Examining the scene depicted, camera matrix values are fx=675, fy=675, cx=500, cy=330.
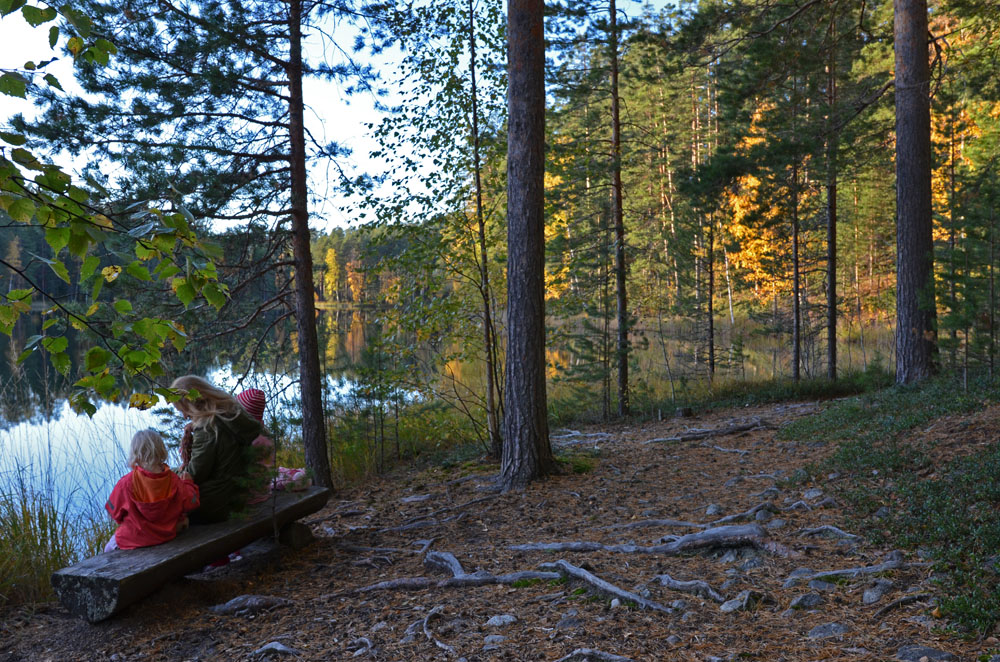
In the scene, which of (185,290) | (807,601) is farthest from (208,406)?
(807,601)

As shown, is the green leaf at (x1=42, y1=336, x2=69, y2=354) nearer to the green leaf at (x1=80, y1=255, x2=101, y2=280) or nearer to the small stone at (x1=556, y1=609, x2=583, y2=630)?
the green leaf at (x1=80, y1=255, x2=101, y2=280)

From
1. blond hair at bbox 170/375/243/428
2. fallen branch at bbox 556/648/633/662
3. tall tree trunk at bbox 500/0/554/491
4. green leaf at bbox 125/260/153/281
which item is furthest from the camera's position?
tall tree trunk at bbox 500/0/554/491

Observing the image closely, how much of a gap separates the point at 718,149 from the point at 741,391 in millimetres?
4580

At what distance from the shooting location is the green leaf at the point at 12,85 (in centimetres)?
170

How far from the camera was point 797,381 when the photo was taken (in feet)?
41.7

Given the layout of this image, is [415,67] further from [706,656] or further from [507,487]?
[706,656]

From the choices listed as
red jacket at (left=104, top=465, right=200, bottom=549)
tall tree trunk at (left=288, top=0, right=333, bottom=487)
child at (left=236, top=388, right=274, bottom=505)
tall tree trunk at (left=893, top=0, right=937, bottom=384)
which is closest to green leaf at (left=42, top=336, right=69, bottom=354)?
red jacket at (left=104, top=465, right=200, bottom=549)

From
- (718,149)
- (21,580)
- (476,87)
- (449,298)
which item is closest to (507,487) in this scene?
(449,298)

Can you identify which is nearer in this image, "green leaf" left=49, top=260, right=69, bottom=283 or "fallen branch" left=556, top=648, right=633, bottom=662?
"green leaf" left=49, top=260, right=69, bottom=283

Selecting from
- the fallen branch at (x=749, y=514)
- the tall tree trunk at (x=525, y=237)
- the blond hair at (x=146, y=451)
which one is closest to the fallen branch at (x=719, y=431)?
the tall tree trunk at (x=525, y=237)

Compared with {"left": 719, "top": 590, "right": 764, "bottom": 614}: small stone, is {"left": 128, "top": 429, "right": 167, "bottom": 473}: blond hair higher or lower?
higher

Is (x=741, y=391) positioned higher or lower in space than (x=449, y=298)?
lower

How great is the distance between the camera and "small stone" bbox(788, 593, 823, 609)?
333 cm

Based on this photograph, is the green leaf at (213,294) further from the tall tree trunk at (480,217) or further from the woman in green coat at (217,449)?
the tall tree trunk at (480,217)
